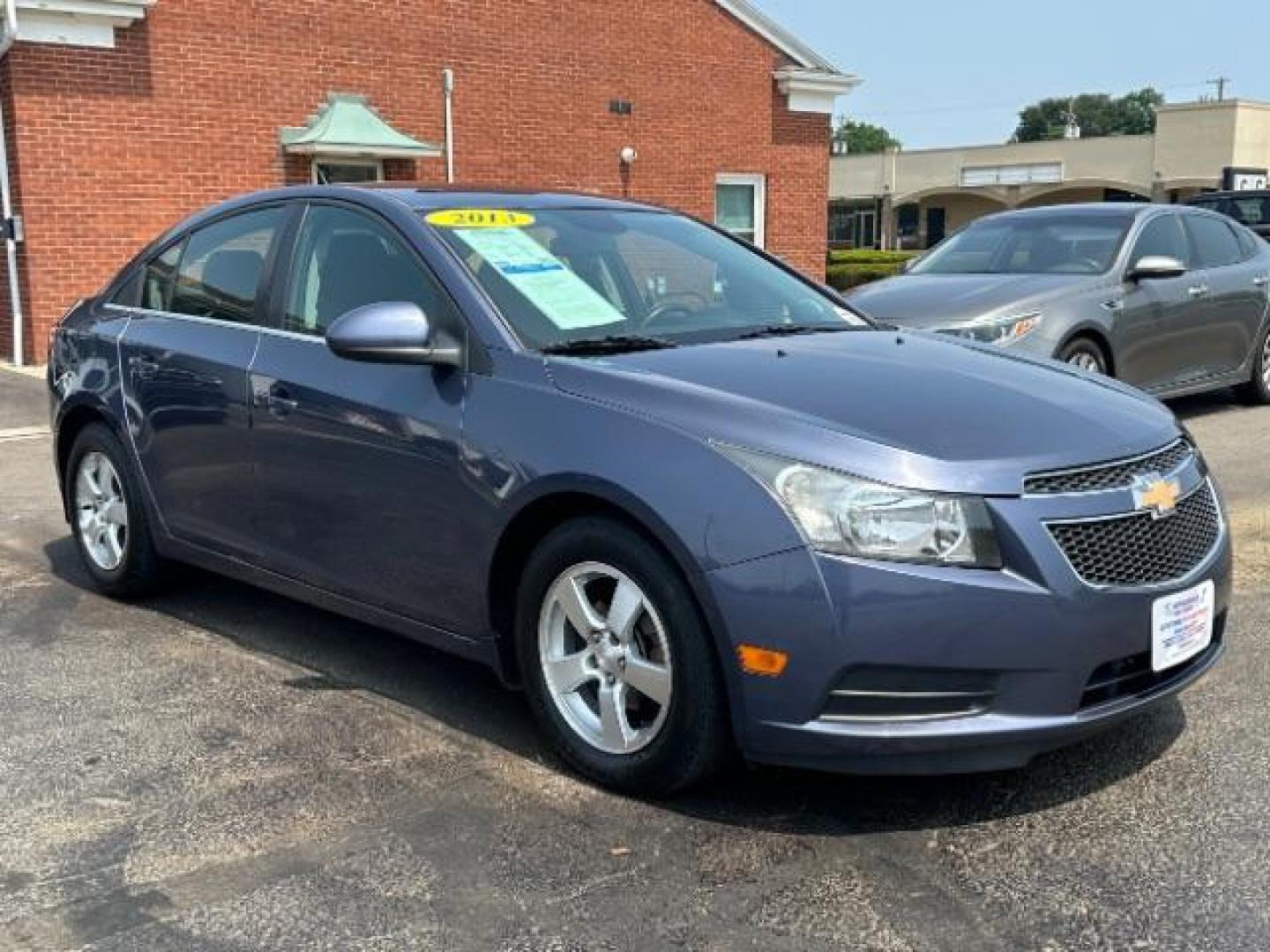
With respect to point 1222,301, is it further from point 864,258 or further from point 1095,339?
point 864,258

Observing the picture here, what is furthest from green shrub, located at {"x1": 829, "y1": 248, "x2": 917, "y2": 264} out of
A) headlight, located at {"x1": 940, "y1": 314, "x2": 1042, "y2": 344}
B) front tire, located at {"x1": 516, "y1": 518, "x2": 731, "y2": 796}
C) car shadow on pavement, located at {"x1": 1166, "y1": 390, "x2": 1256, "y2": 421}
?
front tire, located at {"x1": 516, "y1": 518, "x2": 731, "y2": 796}

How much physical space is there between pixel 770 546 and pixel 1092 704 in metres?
0.88

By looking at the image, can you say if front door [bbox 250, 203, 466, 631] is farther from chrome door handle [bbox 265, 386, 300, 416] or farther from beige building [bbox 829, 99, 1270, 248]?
beige building [bbox 829, 99, 1270, 248]

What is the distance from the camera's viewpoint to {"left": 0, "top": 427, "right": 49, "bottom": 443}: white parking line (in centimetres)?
966

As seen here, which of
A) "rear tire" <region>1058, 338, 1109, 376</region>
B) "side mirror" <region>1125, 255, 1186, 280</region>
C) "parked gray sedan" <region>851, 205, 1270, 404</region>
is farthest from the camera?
"side mirror" <region>1125, 255, 1186, 280</region>

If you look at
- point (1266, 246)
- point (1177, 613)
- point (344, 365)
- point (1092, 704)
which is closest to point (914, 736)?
point (1092, 704)

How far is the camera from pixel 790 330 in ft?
14.0

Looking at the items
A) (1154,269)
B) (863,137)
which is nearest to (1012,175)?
(1154,269)

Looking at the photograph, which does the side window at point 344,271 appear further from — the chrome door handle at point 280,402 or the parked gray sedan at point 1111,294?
the parked gray sedan at point 1111,294

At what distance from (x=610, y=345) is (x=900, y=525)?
1147 millimetres

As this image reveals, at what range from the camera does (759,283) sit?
466 centimetres

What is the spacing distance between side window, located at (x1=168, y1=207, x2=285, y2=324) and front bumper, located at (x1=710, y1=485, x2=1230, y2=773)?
2.42 meters

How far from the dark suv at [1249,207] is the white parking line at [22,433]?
45.3ft

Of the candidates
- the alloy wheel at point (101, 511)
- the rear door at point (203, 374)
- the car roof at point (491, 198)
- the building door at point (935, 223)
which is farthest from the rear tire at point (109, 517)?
the building door at point (935, 223)
